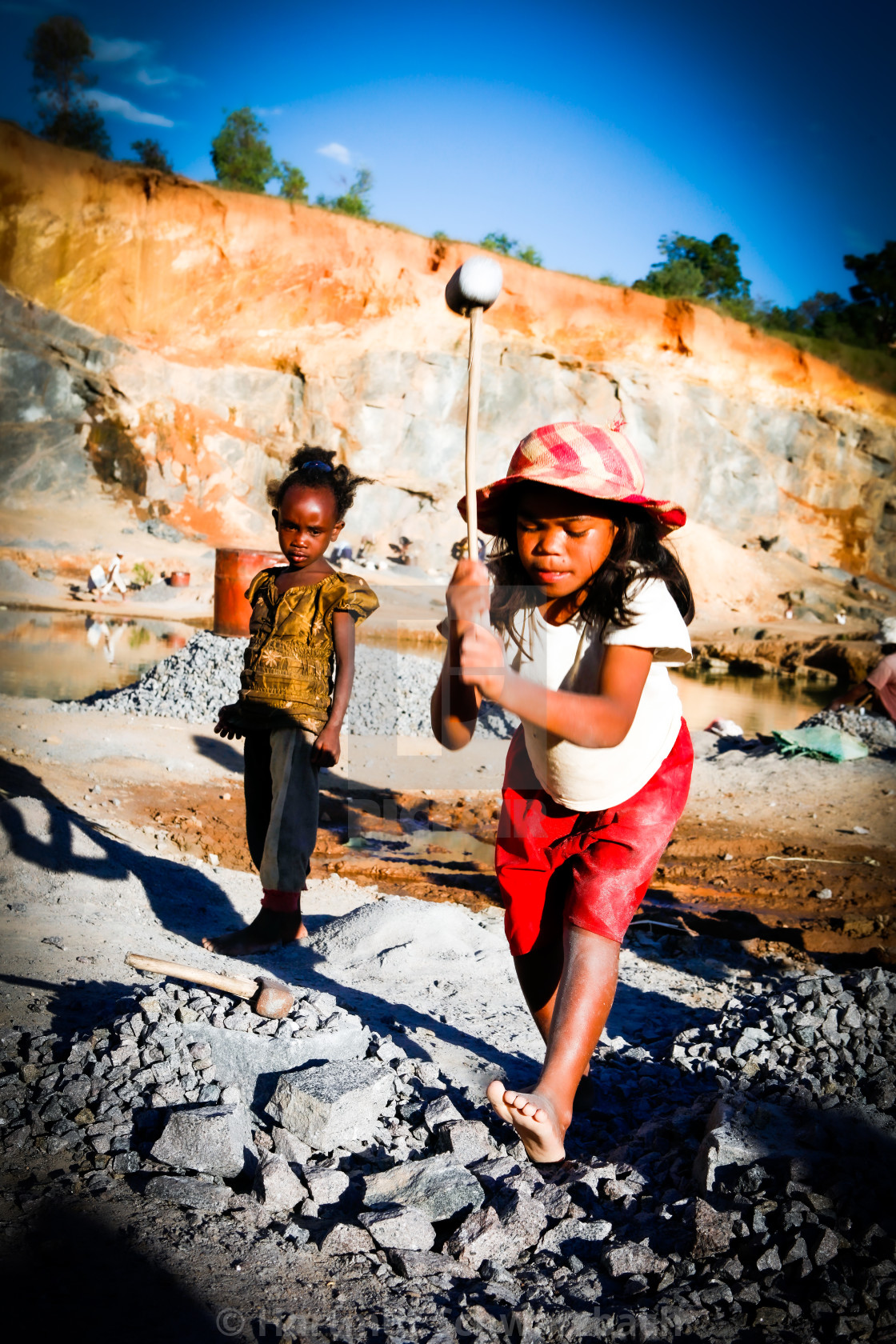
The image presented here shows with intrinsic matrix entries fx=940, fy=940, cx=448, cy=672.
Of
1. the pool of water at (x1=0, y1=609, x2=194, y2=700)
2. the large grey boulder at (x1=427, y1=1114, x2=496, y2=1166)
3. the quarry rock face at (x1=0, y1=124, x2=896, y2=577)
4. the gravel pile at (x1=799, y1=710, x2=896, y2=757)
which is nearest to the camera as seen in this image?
the large grey boulder at (x1=427, y1=1114, x2=496, y2=1166)

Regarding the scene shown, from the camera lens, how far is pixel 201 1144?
1.82 meters

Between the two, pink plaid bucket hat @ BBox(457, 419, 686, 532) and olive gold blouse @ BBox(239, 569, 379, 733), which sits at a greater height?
pink plaid bucket hat @ BBox(457, 419, 686, 532)

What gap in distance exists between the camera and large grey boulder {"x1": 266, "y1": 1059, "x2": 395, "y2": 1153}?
6.43 ft

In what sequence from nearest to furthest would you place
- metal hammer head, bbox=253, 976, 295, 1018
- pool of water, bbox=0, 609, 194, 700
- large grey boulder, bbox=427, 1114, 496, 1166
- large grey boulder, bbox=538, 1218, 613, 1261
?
1. large grey boulder, bbox=538, 1218, 613, 1261
2. large grey boulder, bbox=427, 1114, 496, 1166
3. metal hammer head, bbox=253, 976, 295, 1018
4. pool of water, bbox=0, 609, 194, 700

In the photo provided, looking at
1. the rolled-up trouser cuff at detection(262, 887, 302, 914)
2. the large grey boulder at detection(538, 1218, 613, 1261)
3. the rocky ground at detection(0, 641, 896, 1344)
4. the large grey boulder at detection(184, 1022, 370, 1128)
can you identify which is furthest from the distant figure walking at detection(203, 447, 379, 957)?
the large grey boulder at detection(538, 1218, 613, 1261)

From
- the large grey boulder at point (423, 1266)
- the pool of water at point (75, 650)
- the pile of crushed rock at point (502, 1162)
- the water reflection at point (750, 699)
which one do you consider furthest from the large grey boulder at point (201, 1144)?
the water reflection at point (750, 699)

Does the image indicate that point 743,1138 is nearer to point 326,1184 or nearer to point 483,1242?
point 483,1242

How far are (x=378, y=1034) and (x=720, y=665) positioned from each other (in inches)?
610

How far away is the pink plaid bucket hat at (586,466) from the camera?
Answer: 69.4 inches

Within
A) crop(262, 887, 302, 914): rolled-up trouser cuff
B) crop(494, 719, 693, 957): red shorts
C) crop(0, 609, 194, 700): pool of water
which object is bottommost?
crop(0, 609, 194, 700): pool of water

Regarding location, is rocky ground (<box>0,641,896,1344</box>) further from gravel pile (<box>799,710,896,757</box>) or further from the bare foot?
gravel pile (<box>799,710,896,757</box>)

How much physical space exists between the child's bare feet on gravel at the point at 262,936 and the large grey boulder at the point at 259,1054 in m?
0.85

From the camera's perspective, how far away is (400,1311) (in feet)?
5.00

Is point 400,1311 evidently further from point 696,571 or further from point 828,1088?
point 696,571
